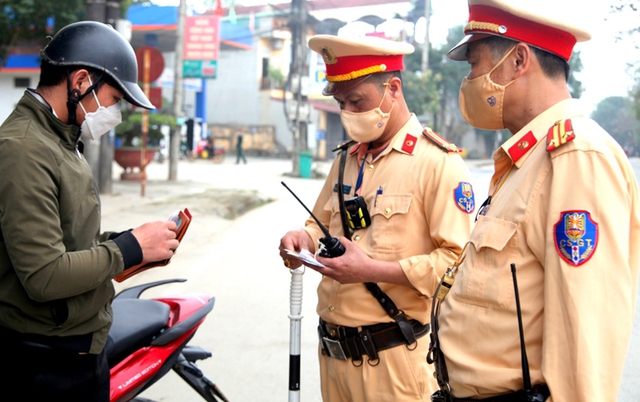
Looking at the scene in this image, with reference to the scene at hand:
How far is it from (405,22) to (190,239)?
32.3 meters

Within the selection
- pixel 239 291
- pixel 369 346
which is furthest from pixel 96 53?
pixel 239 291

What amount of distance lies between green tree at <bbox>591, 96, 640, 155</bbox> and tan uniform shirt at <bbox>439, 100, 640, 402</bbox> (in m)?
74.5

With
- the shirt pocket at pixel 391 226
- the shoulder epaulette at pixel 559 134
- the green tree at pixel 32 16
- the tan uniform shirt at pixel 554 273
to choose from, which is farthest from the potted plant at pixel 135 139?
the shoulder epaulette at pixel 559 134

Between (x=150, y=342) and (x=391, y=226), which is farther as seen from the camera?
(x=150, y=342)

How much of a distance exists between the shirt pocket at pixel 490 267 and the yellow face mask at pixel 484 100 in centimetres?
34

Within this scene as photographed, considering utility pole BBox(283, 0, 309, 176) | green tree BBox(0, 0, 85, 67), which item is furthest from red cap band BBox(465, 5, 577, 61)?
utility pole BBox(283, 0, 309, 176)

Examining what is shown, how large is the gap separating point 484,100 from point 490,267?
0.51 m

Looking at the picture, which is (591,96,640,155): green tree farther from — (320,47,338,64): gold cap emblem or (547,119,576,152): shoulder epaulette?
(547,119,576,152): shoulder epaulette

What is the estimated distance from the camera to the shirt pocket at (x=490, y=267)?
1.56 metres

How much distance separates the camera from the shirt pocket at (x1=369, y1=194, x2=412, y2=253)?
7.97 feet

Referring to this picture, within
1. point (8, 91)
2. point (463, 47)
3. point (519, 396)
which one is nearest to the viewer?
point (519, 396)

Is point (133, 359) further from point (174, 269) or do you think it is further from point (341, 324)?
point (174, 269)

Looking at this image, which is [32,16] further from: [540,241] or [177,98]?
[540,241]

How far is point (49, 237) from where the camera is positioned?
6.27 feet
